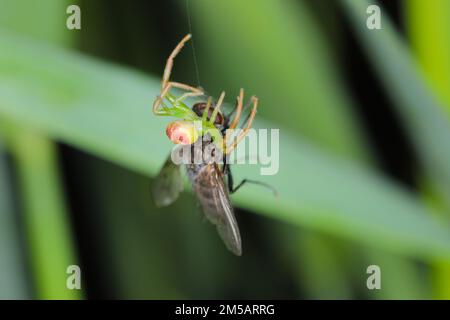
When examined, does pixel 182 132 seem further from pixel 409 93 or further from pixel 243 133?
pixel 409 93

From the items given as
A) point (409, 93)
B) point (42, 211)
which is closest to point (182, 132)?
point (42, 211)

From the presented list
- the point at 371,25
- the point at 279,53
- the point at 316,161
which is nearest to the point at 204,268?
the point at 316,161

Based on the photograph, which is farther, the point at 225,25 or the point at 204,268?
the point at 204,268

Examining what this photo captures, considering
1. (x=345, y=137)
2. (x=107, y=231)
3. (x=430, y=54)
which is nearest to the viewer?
(x=430, y=54)

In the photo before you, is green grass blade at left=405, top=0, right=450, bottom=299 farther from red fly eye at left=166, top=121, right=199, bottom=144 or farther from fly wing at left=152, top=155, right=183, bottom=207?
fly wing at left=152, top=155, right=183, bottom=207

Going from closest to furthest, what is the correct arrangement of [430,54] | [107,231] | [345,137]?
1. [430,54]
2. [345,137]
3. [107,231]
